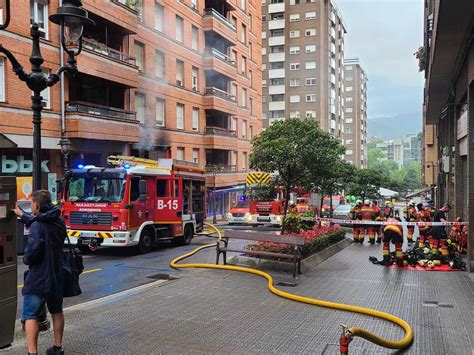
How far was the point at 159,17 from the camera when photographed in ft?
93.5

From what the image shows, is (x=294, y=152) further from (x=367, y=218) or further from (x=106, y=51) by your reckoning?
(x=106, y=51)

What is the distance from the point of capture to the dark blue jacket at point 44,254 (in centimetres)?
476

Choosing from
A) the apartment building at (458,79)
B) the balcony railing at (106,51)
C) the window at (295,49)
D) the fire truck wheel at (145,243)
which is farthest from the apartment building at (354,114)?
the fire truck wheel at (145,243)

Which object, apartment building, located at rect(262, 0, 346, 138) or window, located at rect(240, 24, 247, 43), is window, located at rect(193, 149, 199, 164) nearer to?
window, located at rect(240, 24, 247, 43)

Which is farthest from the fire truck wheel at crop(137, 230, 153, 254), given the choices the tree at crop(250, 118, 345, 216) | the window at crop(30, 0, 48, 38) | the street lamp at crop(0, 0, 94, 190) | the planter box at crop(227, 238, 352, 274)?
the window at crop(30, 0, 48, 38)

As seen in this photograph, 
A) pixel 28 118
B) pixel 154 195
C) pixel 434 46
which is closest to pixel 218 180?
pixel 28 118

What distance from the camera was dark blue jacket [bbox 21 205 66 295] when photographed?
4.76 meters

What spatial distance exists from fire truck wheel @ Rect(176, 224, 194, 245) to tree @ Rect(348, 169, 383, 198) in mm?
35723

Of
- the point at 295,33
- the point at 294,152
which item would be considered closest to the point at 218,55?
the point at 294,152

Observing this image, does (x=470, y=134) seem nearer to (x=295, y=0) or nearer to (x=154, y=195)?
(x=154, y=195)

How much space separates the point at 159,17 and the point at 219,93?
8335 millimetres

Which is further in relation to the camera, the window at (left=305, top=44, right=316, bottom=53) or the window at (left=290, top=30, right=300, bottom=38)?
the window at (left=290, top=30, right=300, bottom=38)

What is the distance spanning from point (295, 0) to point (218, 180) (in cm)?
4628

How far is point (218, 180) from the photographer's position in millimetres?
33594
